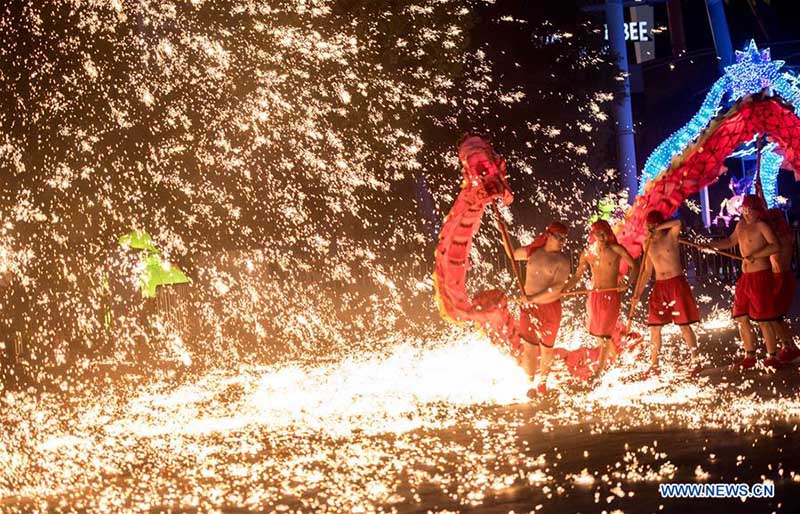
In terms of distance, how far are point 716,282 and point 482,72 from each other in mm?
6555

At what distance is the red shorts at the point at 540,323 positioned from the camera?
10688 mm

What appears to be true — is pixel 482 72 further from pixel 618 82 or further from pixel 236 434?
pixel 236 434

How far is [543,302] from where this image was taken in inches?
421

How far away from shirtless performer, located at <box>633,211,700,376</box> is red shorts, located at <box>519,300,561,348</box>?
114 centimetres

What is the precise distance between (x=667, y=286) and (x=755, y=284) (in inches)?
31.6

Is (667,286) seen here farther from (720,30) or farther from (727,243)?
(720,30)

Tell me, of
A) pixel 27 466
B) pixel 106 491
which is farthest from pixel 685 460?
pixel 27 466

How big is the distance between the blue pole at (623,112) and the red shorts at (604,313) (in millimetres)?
15111

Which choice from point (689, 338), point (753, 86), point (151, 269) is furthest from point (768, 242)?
point (753, 86)

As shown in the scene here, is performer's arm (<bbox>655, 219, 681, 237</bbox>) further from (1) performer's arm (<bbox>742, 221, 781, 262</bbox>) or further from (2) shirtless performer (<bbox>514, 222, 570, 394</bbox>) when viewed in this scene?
(2) shirtless performer (<bbox>514, 222, 570, 394</bbox>)

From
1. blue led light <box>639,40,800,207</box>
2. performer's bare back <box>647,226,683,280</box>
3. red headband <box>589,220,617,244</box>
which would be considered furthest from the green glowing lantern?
performer's bare back <box>647,226,683,280</box>

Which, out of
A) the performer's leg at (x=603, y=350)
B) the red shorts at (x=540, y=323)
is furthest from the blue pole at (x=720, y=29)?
the red shorts at (x=540, y=323)

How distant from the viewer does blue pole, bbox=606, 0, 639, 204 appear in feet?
86.3

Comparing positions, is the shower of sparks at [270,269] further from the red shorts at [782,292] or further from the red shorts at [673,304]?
the red shorts at [782,292]
